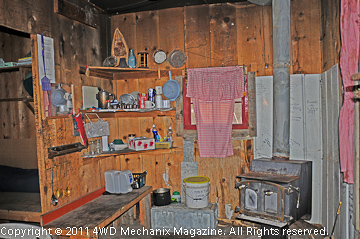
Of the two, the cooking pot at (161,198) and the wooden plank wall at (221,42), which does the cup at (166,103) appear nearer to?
the wooden plank wall at (221,42)

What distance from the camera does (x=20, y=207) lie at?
295cm

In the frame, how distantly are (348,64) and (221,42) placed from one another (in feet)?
6.11

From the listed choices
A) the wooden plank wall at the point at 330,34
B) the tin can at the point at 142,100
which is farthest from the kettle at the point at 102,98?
the wooden plank wall at the point at 330,34

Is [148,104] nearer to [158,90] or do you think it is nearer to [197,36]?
[158,90]

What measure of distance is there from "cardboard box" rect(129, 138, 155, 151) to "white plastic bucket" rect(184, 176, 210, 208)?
2.10 ft

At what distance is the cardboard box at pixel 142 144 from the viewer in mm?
3789

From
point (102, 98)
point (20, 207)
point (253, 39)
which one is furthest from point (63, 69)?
point (253, 39)

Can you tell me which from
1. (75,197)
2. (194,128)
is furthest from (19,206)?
(194,128)

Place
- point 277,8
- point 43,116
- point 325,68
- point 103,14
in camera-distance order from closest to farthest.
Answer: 1. point 43,116
2. point 277,8
3. point 325,68
4. point 103,14

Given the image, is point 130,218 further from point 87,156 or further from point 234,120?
point 234,120

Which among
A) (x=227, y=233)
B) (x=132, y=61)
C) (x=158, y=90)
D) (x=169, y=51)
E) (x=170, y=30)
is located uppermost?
(x=170, y=30)

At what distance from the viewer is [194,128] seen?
3912 mm

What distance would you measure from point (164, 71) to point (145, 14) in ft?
2.74

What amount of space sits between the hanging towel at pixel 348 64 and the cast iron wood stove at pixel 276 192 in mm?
636
